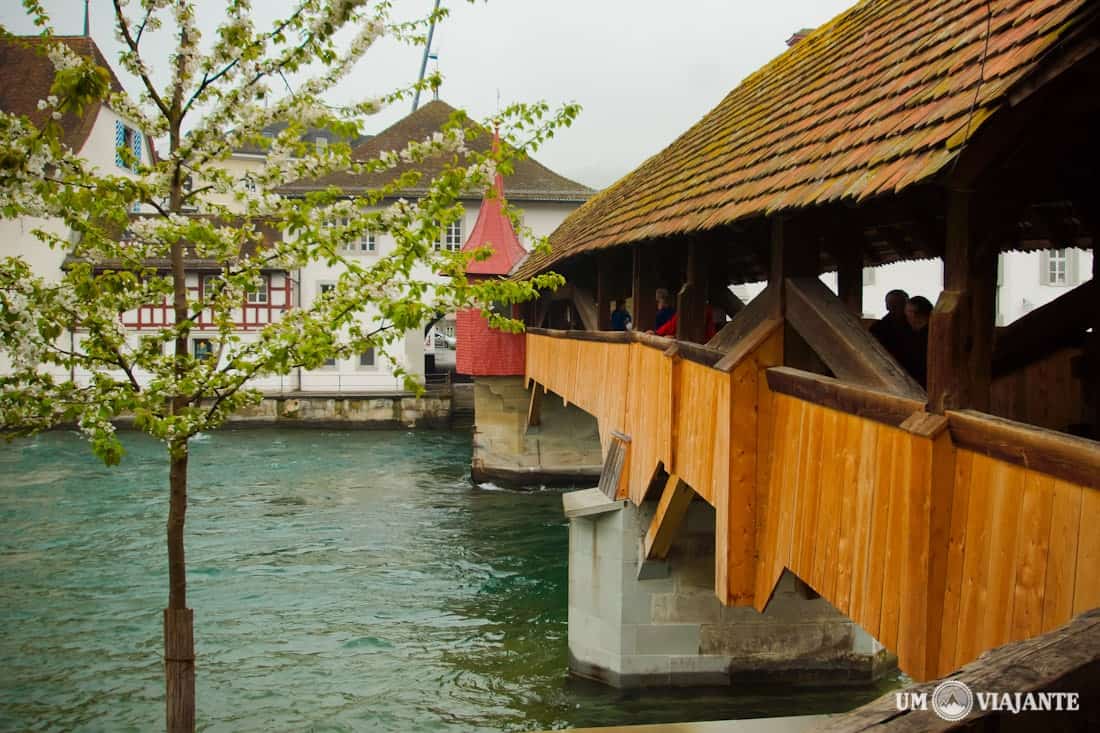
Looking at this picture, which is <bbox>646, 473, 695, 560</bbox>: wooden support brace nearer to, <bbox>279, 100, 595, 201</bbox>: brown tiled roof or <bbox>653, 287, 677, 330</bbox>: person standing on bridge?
<bbox>653, 287, 677, 330</bbox>: person standing on bridge

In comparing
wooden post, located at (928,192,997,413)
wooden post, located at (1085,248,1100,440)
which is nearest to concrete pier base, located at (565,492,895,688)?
wooden post, located at (1085,248,1100,440)

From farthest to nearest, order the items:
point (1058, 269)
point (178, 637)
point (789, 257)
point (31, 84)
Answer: point (31, 84), point (1058, 269), point (178, 637), point (789, 257)

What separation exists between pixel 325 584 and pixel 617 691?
591cm

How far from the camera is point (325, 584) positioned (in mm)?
13992

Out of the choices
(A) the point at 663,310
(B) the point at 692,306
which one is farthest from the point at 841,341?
(A) the point at 663,310

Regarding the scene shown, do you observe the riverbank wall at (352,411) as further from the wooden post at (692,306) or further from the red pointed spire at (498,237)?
the wooden post at (692,306)

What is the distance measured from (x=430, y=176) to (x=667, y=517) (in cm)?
3010

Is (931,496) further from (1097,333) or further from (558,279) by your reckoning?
(558,279)

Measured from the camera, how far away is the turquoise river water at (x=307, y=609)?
924cm

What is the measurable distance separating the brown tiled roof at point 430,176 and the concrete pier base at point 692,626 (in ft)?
85.4

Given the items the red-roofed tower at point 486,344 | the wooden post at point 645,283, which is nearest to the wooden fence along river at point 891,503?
the wooden post at point 645,283

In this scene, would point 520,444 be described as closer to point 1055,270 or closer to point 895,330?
point 1055,270

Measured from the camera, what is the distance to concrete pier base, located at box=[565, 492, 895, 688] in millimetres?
9047

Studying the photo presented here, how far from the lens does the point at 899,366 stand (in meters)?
3.95
